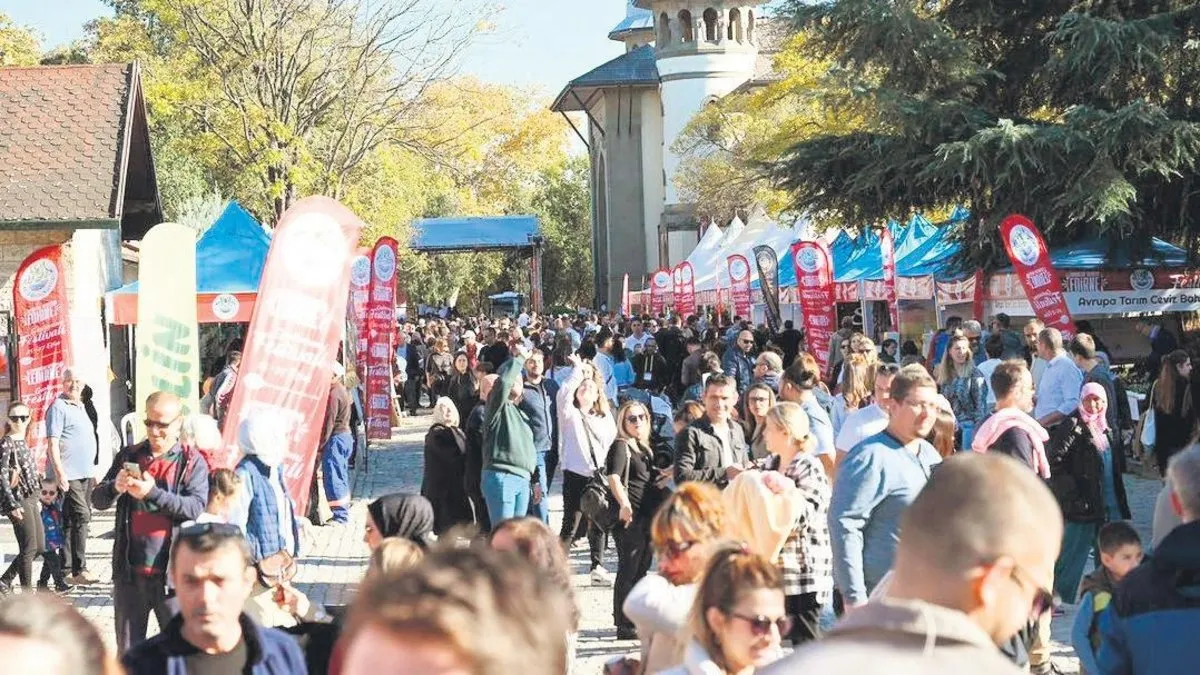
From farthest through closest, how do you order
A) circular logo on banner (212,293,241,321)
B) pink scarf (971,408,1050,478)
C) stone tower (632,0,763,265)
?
stone tower (632,0,763,265)
circular logo on banner (212,293,241,321)
pink scarf (971,408,1050,478)

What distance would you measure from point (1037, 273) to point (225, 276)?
30.8 ft

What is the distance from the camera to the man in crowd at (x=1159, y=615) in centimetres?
413

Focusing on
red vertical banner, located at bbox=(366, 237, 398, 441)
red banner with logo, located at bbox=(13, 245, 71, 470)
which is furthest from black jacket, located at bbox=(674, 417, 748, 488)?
red vertical banner, located at bbox=(366, 237, 398, 441)

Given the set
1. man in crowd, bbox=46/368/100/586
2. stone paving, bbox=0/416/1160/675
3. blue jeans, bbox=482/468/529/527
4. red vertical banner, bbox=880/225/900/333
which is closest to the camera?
stone paving, bbox=0/416/1160/675

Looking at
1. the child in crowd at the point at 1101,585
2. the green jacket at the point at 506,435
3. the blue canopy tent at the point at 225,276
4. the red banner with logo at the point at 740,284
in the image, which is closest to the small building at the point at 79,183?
the blue canopy tent at the point at 225,276

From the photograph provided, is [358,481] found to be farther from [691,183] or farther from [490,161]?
[490,161]

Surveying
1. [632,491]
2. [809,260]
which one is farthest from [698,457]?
[809,260]

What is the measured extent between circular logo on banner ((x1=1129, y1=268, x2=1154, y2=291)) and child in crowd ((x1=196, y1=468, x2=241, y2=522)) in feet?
57.7

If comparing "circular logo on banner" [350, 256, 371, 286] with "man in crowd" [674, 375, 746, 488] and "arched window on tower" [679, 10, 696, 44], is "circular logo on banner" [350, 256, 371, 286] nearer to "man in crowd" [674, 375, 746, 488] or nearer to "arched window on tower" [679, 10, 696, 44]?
"man in crowd" [674, 375, 746, 488]

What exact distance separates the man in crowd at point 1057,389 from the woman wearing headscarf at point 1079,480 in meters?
0.72

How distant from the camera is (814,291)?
988 inches

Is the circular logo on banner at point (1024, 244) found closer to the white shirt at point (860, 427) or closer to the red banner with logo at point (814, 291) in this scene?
the red banner with logo at point (814, 291)

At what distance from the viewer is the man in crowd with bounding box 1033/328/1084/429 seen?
38.2ft

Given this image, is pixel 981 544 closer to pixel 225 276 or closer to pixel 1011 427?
pixel 1011 427
